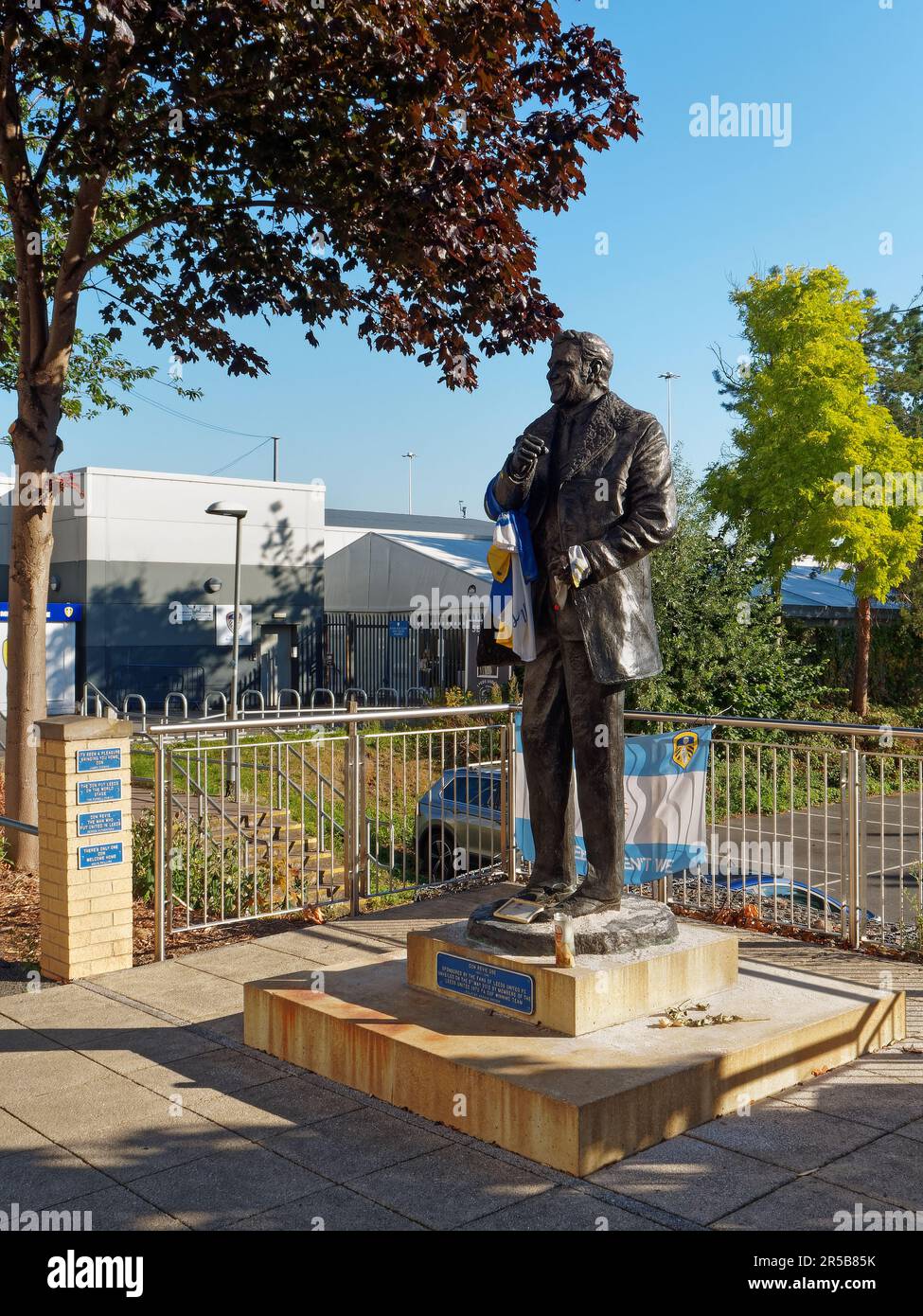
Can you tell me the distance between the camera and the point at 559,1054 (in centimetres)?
452

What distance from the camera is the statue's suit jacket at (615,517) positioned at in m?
5.09

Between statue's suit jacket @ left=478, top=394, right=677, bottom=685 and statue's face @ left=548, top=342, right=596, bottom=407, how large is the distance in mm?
140

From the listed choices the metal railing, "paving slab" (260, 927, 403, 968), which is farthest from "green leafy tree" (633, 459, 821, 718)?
"paving slab" (260, 927, 403, 968)

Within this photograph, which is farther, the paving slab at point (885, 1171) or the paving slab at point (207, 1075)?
the paving slab at point (207, 1075)

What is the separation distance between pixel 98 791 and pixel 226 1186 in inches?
126

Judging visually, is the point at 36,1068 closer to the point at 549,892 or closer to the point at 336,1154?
the point at 336,1154

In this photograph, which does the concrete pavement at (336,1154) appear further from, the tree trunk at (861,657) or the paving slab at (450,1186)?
the tree trunk at (861,657)

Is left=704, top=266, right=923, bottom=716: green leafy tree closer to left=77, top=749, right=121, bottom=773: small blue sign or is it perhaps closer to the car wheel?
the car wheel

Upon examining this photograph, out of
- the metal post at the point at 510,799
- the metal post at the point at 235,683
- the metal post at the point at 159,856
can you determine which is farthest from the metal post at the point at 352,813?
the metal post at the point at 159,856

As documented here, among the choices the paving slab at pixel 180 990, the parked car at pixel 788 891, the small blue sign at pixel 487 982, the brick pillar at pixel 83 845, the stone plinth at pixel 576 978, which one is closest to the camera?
the stone plinth at pixel 576 978

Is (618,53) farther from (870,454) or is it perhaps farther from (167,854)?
(870,454)

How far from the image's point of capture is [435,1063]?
455 centimetres

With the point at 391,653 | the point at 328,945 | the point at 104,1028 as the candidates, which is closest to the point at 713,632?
the point at 391,653

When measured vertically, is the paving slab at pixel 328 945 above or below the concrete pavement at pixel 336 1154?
above
